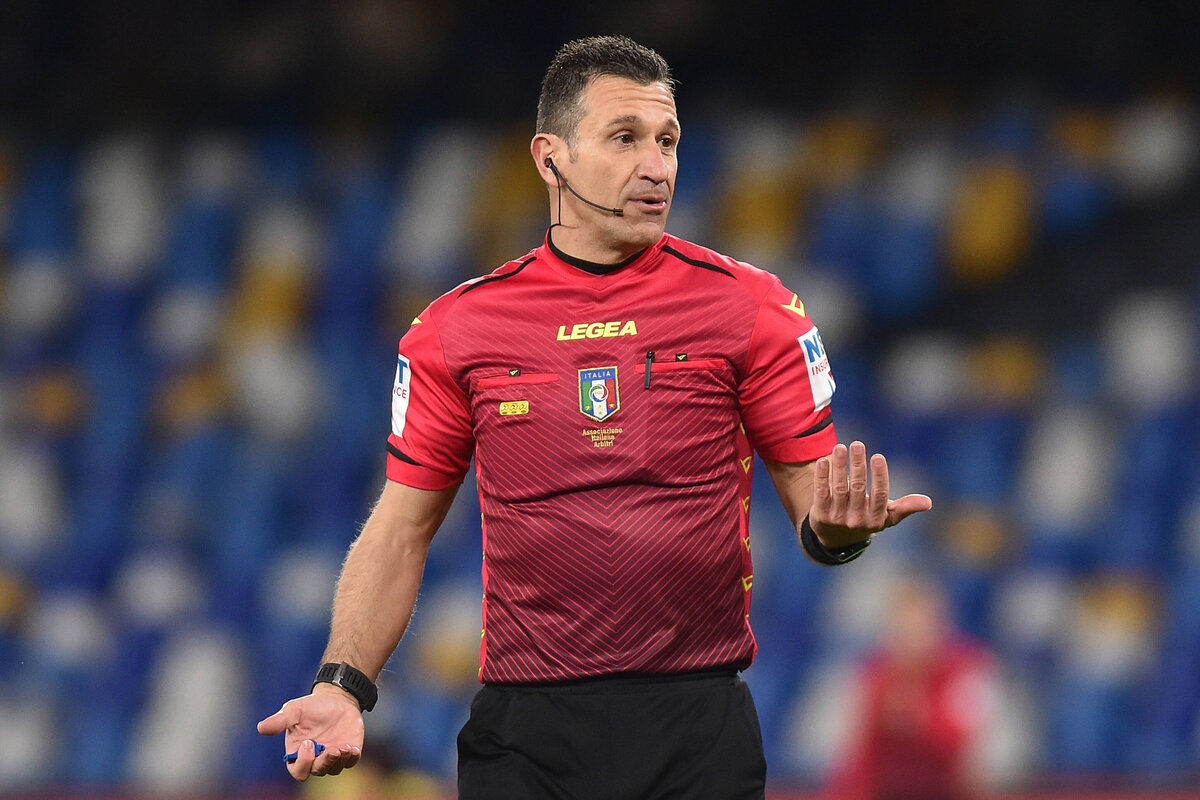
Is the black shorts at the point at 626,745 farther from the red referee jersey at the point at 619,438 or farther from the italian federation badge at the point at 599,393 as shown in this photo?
the italian federation badge at the point at 599,393

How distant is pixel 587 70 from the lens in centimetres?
322

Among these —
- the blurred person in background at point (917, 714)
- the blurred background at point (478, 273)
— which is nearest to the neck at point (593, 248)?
the blurred person in background at point (917, 714)

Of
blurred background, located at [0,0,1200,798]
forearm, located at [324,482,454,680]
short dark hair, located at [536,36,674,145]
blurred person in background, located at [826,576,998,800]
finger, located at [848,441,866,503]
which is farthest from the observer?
blurred background, located at [0,0,1200,798]

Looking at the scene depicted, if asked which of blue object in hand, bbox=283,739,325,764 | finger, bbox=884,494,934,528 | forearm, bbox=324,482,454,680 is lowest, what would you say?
blue object in hand, bbox=283,739,325,764

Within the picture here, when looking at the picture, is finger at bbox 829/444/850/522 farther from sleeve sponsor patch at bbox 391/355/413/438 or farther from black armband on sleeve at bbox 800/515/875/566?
sleeve sponsor patch at bbox 391/355/413/438

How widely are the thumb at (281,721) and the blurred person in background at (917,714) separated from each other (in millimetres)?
3841

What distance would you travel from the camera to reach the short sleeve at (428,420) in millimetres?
3160

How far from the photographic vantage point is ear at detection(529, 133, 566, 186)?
3279mm

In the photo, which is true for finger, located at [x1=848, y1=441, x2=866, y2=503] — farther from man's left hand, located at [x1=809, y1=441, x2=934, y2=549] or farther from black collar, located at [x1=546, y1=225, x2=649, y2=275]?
black collar, located at [x1=546, y1=225, x2=649, y2=275]

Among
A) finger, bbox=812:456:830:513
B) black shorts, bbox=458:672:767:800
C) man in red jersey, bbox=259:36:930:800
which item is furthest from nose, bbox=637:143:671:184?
black shorts, bbox=458:672:767:800

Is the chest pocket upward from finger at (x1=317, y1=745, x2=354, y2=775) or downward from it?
upward

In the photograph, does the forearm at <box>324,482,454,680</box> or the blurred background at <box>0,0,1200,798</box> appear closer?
the forearm at <box>324,482,454,680</box>

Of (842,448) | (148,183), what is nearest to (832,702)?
(148,183)

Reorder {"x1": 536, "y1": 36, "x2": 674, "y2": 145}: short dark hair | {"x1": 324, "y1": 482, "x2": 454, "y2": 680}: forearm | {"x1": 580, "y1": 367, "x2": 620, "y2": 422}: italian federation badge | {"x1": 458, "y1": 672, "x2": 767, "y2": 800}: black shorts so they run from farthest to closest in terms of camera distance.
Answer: {"x1": 536, "y1": 36, "x2": 674, "y2": 145}: short dark hair, {"x1": 324, "y1": 482, "x2": 454, "y2": 680}: forearm, {"x1": 580, "y1": 367, "x2": 620, "y2": 422}: italian federation badge, {"x1": 458, "y1": 672, "x2": 767, "y2": 800}: black shorts
